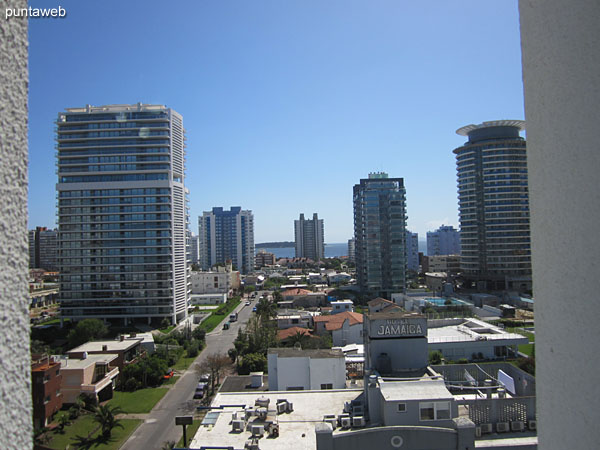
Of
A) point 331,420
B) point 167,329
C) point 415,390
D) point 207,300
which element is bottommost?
point 207,300

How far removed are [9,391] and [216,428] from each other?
10.8 meters

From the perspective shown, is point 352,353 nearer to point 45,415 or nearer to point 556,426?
point 45,415

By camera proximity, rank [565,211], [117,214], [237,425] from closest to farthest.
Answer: [565,211] < [237,425] < [117,214]

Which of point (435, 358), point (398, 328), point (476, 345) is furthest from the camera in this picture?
point (476, 345)

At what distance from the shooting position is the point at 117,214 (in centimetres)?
3228

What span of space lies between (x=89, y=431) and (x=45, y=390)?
2.42m

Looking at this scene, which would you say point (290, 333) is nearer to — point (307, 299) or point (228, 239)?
point (307, 299)

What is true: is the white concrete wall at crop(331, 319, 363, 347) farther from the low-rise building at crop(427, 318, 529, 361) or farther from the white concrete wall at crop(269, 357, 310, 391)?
the white concrete wall at crop(269, 357, 310, 391)

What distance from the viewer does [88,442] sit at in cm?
1391

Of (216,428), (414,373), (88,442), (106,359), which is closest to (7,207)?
(216,428)

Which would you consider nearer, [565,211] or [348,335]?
[565,211]

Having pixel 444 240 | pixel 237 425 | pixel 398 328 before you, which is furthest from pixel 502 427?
pixel 444 240

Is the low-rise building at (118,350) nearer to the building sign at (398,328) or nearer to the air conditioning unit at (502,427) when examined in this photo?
the building sign at (398,328)

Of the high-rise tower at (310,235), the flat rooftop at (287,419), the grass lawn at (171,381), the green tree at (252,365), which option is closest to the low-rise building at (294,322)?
the green tree at (252,365)
